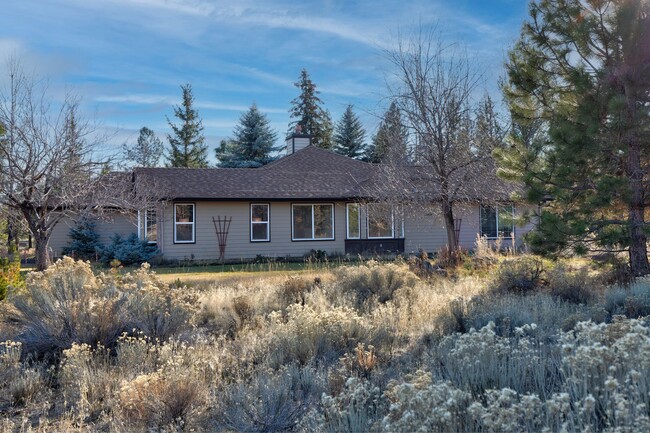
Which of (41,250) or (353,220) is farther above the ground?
(353,220)

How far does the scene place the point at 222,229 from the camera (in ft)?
64.7

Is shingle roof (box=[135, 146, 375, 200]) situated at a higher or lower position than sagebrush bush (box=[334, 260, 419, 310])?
higher

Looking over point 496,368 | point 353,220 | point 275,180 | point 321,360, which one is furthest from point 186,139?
point 496,368

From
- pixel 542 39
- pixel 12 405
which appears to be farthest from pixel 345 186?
pixel 12 405

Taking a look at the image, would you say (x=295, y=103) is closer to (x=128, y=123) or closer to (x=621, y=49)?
(x=128, y=123)

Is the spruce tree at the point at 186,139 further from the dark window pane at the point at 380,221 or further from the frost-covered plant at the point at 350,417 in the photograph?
the frost-covered plant at the point at 350,417

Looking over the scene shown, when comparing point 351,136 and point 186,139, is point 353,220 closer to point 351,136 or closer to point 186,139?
point 351,136

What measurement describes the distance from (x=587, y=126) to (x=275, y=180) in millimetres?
14720

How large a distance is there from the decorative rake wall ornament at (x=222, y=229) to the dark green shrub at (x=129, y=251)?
228 cm

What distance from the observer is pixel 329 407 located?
10.7 feet

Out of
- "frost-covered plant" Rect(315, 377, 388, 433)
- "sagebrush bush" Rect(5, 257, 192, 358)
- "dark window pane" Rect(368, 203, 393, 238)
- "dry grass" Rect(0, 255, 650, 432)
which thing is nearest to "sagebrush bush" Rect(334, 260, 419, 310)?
"dry grass" Rect(0, 255, 650, 432)

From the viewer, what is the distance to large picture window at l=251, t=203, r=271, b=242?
20.3 m

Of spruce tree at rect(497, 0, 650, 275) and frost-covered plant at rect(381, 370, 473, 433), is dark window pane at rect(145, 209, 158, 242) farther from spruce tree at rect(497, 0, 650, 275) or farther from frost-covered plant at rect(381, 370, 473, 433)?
frost-covered plant at rect(381, 370, 473, 433)

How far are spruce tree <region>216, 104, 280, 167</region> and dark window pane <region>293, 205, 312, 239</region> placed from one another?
1892cm
